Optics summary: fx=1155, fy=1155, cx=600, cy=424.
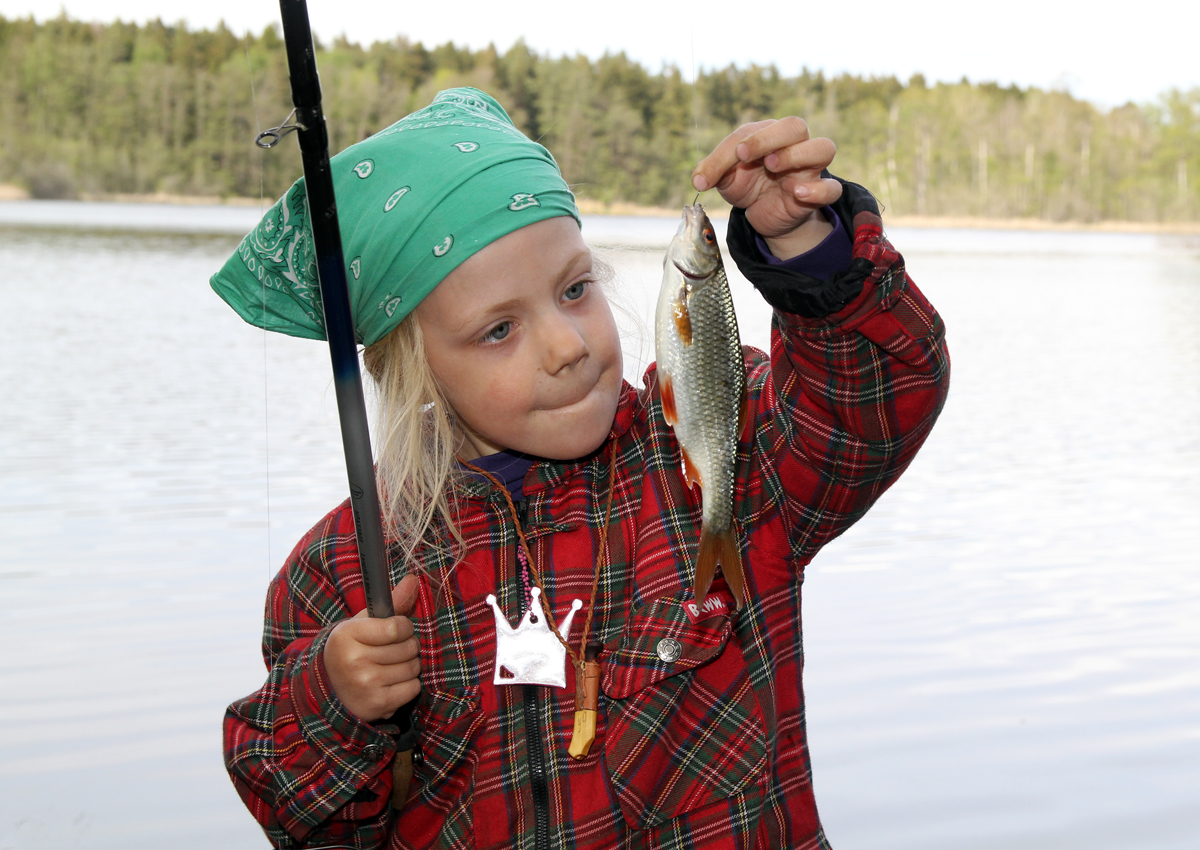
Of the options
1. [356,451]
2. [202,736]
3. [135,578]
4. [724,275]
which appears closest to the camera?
[724,275]

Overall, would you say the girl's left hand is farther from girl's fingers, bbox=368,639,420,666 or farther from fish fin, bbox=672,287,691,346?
girl's fingers, bbox=368,639,420,666

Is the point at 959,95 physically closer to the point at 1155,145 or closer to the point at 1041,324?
the point at 1155,145

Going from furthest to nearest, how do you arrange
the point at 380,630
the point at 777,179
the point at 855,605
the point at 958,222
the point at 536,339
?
the point at 958,222, the point at 855,605, the point at 536,339, the point at 380,630, the point at 777,179

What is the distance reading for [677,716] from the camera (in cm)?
169

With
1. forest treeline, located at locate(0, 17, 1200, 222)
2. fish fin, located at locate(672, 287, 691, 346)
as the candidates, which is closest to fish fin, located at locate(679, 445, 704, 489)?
fish fin, located at locate(672, 287, 691, 346)

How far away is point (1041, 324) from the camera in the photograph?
47.3ft

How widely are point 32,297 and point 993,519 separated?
1210 cm

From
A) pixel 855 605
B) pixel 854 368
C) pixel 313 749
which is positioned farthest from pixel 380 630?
pixel 855 605

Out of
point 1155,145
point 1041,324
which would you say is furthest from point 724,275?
point 1155,145

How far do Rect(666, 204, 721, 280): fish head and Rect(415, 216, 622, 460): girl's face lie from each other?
29 centimetres

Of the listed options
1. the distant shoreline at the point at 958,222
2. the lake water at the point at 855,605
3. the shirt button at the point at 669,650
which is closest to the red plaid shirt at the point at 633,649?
the shirt button at the point at 669,650

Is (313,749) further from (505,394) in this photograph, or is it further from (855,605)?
(855,605)

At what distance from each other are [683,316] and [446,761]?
0.78 metres

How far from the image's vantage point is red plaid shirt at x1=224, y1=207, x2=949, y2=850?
5.18 feet
